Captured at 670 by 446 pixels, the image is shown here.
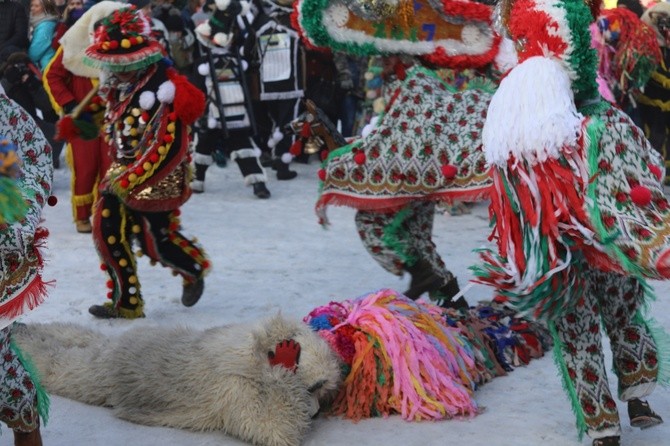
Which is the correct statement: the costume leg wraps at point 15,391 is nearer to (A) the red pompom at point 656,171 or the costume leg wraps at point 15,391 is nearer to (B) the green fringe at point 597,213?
(B) the green fringe at point 597,213

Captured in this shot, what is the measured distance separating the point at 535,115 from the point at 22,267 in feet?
5.81

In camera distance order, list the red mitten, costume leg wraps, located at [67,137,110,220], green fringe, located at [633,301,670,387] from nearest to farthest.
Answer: green fringe, located at [633,301,670,387], the red mitten, costume leg wraps, located at [67,137,110,220]

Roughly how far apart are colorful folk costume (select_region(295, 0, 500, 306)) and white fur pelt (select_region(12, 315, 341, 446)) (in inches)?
49.0

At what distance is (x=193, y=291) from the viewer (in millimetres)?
6238

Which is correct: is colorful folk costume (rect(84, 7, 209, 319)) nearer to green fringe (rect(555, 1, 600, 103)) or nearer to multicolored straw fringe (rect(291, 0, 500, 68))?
multicolored straw fringe (rect(291, 0, 500, 68))

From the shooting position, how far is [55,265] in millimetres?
7277

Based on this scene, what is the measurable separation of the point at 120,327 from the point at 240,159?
13.5 ft

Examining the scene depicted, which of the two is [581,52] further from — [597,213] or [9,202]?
[9,202]

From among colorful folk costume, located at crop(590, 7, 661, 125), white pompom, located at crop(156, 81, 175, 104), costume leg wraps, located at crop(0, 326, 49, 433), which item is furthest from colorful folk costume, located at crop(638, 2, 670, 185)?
costume leg wraps, located at crop(0, 326, 49, 433)

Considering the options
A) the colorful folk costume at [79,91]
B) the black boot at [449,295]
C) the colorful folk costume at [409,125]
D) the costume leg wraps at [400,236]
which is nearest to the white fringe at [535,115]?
the colorful folk costume at [409,125]

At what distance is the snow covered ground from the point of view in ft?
14.0

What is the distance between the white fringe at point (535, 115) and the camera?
3660mm

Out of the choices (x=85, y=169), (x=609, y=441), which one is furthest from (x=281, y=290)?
(x=609, y=441)

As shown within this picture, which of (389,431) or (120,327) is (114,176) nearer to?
(120,327)
